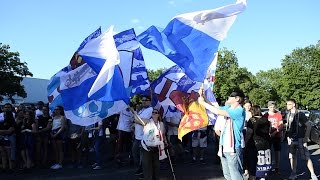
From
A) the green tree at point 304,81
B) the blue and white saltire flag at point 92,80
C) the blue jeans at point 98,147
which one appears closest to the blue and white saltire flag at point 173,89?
the blue and white saltire flag at point 92,80

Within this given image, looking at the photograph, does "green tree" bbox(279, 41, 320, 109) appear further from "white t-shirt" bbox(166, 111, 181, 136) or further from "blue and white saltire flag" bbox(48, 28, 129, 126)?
"blue and white saltire flag" bbox(48, 28, 129, 126)

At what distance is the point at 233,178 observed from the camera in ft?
21.4

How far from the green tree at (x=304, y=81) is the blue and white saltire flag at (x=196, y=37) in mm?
53882

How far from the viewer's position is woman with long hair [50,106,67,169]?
1141 cm

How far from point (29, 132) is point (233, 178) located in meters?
6.50

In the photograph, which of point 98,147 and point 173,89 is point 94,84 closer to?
point 173,89

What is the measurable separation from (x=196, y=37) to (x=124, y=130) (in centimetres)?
441

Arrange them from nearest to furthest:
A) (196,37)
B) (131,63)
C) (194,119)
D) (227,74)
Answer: (196,37) → (194,119) → (131,63) → (227,74)

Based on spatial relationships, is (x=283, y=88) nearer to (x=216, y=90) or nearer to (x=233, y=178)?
(x=216, y=90)

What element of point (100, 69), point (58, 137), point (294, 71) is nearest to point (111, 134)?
point (58, 137)

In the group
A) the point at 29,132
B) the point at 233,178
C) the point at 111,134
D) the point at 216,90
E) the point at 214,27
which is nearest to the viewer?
the point at 233,178

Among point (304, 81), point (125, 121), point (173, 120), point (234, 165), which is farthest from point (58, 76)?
point (304, 81)

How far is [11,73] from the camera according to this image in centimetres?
5756

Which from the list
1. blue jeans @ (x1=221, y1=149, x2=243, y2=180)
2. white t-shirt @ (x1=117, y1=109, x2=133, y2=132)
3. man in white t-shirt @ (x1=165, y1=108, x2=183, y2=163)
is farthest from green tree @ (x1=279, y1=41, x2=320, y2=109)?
blue jeans @ (x1=221, y1=149, x2=243, y2=180)
